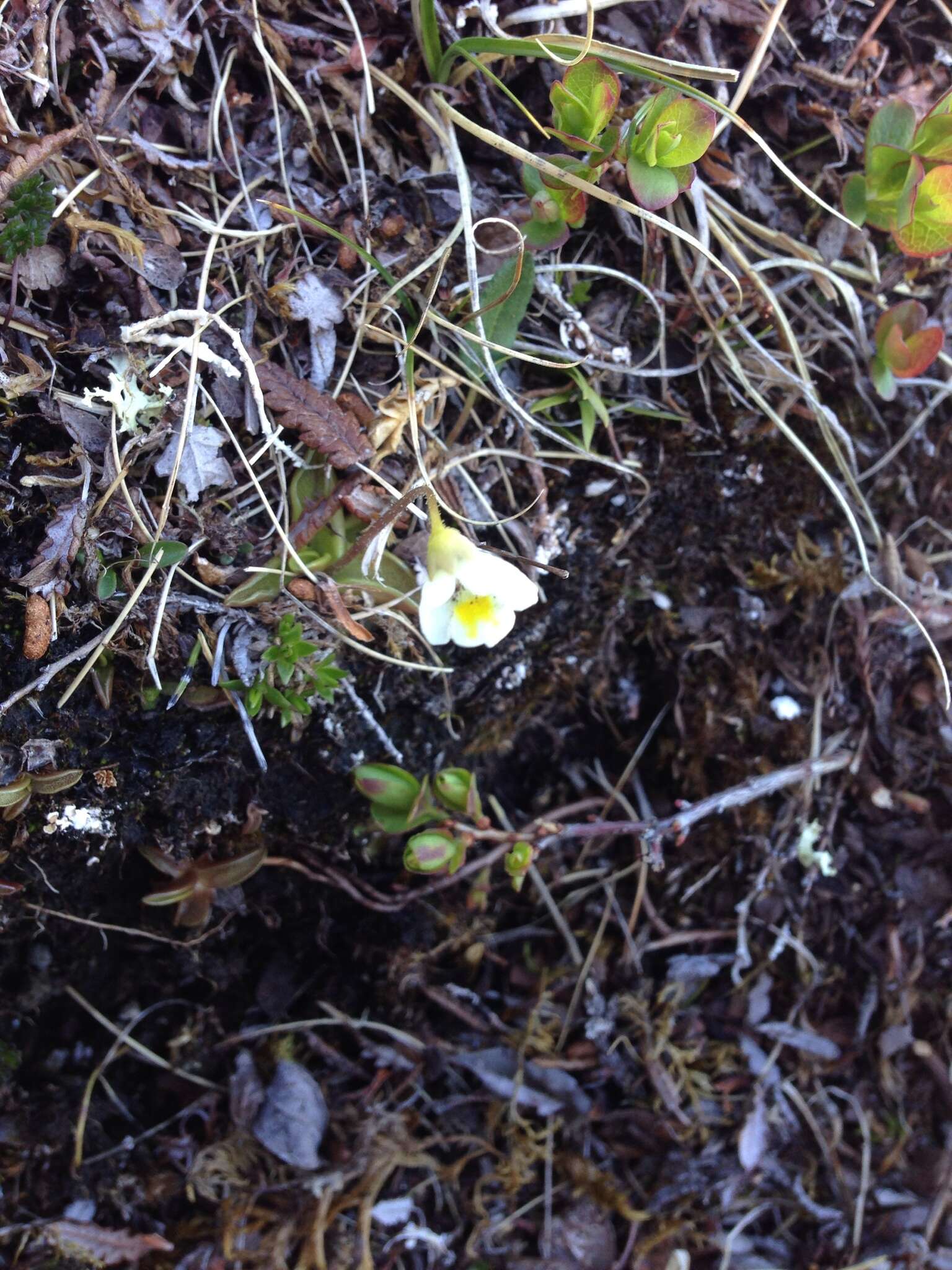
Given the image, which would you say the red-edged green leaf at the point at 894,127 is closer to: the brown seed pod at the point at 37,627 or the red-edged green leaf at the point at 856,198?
the red-edged green leaf at the point at 856,198

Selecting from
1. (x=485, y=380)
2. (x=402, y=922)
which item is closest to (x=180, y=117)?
(x=485, y=380)

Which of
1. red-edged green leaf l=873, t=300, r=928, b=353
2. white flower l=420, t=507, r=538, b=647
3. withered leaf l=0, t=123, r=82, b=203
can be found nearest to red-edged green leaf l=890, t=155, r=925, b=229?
red-edged green leaf l=873, t=300, r=928, b=353

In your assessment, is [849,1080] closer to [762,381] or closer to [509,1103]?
[509,1103]

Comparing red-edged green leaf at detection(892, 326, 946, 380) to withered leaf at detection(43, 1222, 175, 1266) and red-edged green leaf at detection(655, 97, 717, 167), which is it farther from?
withered leaf at detection(43, 1222, 175, 1266)

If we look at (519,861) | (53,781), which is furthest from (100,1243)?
(519,861)

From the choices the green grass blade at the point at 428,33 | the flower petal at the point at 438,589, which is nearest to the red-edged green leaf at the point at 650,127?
the green grass blade at the point at 428,33

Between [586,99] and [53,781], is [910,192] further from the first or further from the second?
[53,781]
